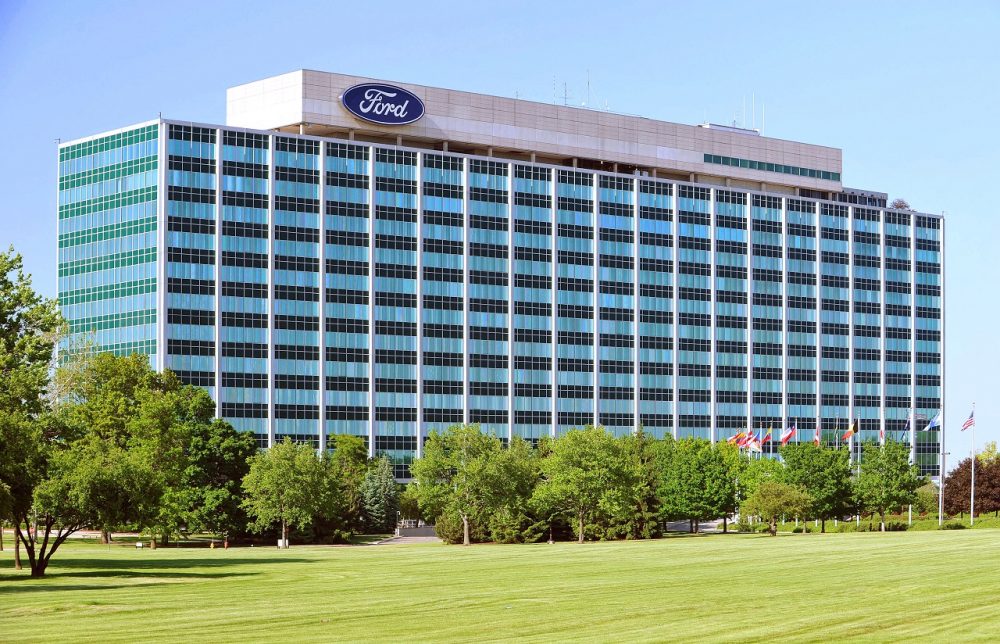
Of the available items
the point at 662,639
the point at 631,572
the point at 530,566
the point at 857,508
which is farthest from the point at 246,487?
the point at 662,639

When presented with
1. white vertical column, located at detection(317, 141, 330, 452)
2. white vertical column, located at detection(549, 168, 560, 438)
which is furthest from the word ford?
white vertical column, located at detection(549, 168, 560, 438)

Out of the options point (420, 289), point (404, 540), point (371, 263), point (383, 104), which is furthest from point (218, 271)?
point (404, 540)

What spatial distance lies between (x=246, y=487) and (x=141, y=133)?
62.5 meters

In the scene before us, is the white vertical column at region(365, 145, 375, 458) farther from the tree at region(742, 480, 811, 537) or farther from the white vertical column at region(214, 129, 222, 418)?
the tree at region(742, 480, 811, 537)

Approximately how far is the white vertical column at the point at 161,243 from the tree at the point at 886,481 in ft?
260

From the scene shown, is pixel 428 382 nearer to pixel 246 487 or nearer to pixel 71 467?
pixel 246 487

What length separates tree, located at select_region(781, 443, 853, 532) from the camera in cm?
15075

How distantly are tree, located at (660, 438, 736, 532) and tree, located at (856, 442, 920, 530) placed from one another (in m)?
15.9

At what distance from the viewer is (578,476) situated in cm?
13312

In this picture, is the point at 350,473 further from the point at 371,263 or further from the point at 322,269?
the point at 371,263

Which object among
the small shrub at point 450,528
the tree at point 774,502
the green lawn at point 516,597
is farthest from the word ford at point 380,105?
the green lawn at point 516,597

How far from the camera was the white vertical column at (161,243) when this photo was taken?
6614 inches

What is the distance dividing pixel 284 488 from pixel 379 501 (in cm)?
3037

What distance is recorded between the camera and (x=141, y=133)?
17288 centimetres
